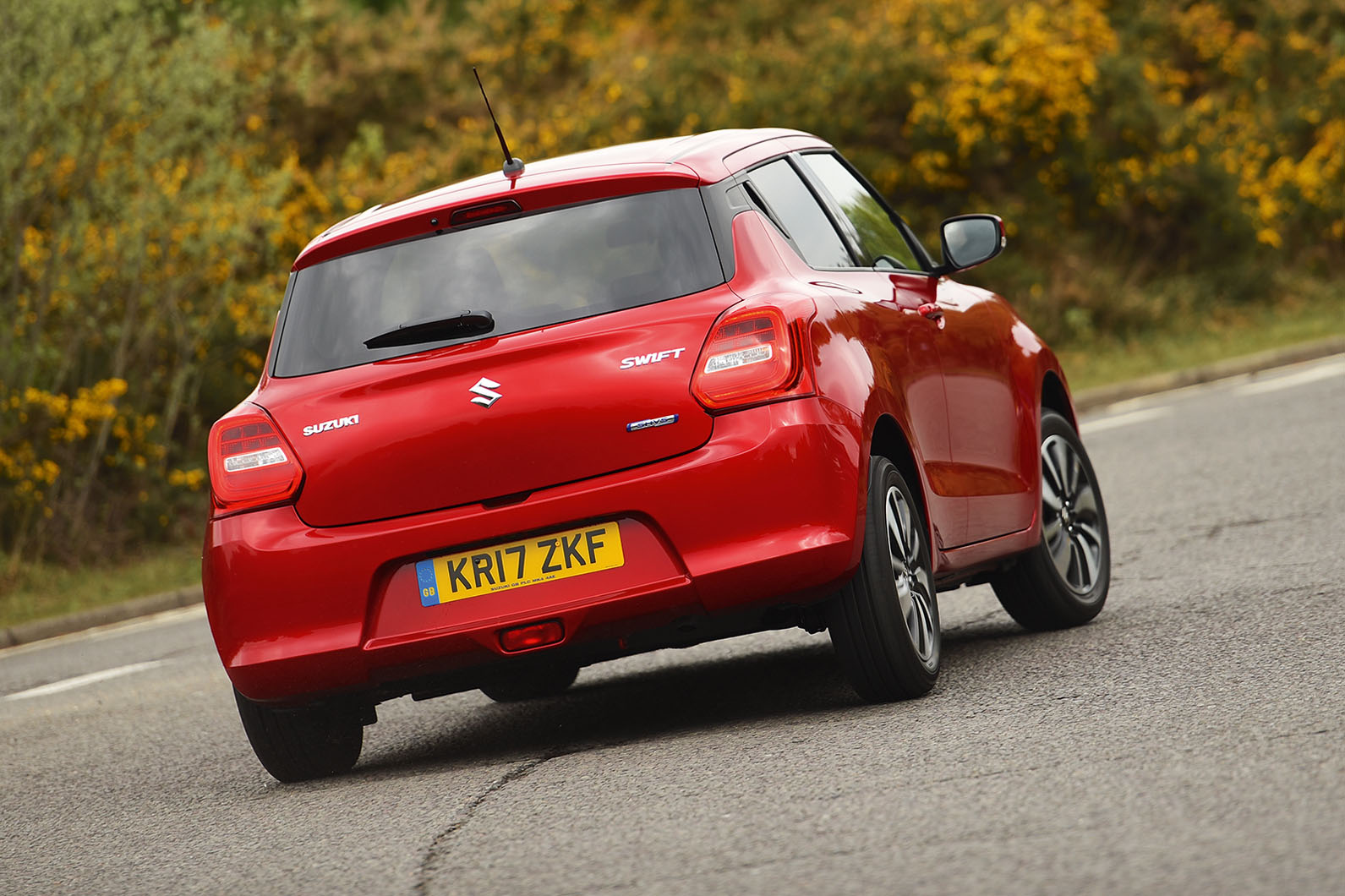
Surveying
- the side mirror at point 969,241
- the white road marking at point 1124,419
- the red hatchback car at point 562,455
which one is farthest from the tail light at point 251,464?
the white road marking at point 1124,419

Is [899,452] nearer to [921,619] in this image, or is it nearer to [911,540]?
[911,540]

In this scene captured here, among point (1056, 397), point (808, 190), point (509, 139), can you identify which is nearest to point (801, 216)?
point (808, 190)

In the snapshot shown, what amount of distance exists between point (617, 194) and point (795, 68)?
16.6m

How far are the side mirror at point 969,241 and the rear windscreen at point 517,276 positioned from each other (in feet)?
5.04

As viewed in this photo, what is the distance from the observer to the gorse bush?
15.8m

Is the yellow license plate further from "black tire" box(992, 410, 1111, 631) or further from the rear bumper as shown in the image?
"black tire" box(992, 410, 1111, 631)

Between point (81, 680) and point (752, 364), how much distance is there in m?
5.77

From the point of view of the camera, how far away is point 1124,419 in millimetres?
16172

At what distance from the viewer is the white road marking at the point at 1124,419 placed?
51.9ft

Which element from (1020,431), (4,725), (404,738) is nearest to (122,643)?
(4,725)

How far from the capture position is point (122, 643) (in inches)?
461

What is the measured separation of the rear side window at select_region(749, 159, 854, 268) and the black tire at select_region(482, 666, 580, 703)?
Answer: 1926mm

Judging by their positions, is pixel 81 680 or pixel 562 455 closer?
pixel 562 455

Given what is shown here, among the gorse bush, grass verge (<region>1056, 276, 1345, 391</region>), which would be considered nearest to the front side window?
the gorse bush
